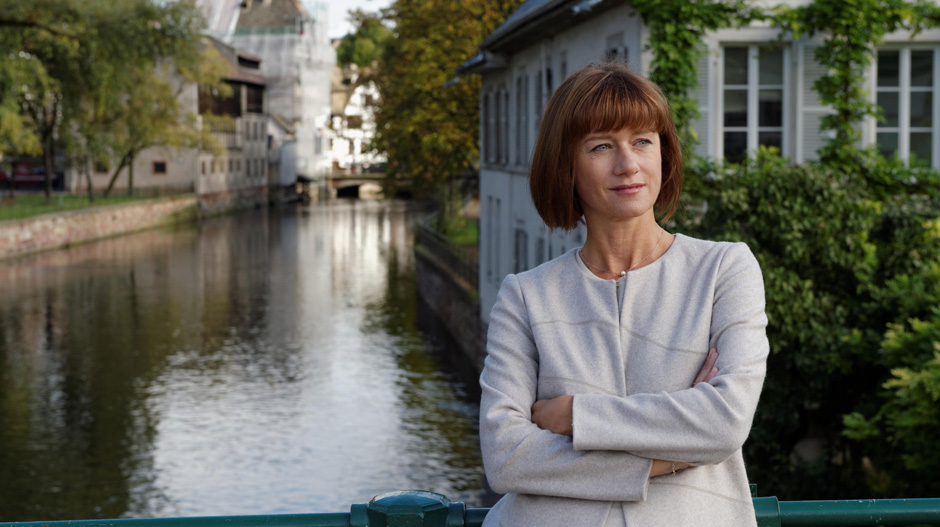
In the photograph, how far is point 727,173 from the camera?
1303 cm

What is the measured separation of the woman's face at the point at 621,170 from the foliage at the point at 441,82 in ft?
97.2

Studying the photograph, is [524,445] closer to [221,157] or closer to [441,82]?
[441,82]

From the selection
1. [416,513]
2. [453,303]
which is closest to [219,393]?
[453,303]

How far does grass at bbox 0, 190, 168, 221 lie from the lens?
143 ft

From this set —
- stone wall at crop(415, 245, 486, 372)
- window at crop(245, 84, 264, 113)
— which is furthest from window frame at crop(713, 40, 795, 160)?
window at crop(245, 84, 264, 113)

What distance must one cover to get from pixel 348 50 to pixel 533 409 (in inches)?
4999

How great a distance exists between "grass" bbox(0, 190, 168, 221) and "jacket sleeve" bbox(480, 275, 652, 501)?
4204 cm

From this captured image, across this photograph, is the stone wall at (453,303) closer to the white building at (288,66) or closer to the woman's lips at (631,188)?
the woman's lips at (631,188)

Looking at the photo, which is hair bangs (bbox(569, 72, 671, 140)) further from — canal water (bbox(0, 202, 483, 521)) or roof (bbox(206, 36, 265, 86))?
roof (bbox(206, 36, 265, 86))

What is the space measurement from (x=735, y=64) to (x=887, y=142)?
186 centimetres

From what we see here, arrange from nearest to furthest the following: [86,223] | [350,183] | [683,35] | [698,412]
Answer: [698,412]
[683,35]
[86,223]
[350,183]

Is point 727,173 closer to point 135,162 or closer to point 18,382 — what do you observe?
point 18,382

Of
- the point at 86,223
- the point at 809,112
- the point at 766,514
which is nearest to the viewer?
the point at 766,514

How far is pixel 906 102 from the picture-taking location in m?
13.9
